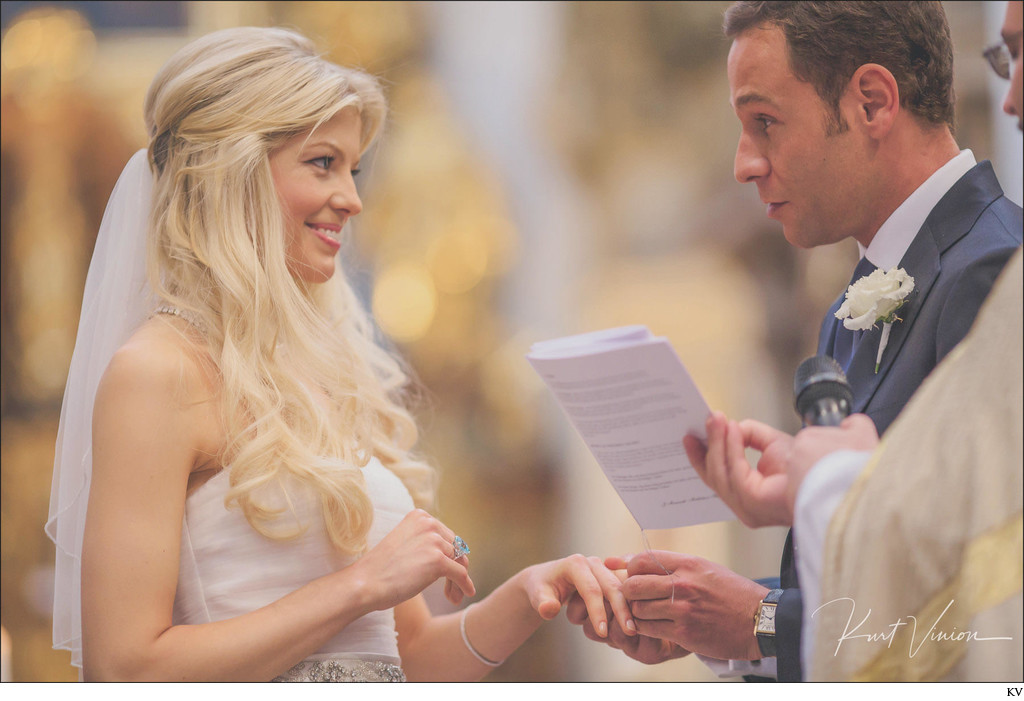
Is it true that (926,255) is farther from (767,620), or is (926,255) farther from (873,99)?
(767,620)

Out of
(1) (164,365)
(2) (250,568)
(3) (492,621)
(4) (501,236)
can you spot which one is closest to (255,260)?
(1) (164,365)

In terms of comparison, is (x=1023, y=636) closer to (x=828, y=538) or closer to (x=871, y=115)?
(x=828, y=538)

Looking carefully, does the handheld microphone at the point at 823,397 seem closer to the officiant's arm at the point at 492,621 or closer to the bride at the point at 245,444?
the bride at the point at 245,444

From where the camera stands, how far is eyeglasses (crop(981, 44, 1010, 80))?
6.31 feet

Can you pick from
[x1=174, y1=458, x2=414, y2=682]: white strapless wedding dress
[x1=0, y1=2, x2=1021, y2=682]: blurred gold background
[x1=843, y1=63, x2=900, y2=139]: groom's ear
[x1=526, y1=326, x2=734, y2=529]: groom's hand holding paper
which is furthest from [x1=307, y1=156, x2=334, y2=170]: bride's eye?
[x1=0, y1=2, x2=1021, y2=682]: blurred gold background

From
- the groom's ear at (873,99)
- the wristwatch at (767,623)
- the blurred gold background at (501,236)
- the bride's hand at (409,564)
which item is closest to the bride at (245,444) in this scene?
the bride's hand at (409,564)

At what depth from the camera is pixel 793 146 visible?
7.91 ft

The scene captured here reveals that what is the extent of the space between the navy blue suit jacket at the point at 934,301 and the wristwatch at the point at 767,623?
0.05m

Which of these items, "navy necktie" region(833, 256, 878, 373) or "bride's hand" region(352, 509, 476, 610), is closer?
"bride's hand" region(352, 509, 476, 610)

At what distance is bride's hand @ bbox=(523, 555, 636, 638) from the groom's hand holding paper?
0.53m

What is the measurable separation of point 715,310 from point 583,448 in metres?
1.03

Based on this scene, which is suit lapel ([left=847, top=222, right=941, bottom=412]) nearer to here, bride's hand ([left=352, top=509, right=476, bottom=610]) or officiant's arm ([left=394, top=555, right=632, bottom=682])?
officiant's arm ([left=394, top=555, right=632, bottom=682])

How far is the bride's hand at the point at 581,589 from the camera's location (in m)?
2.42
